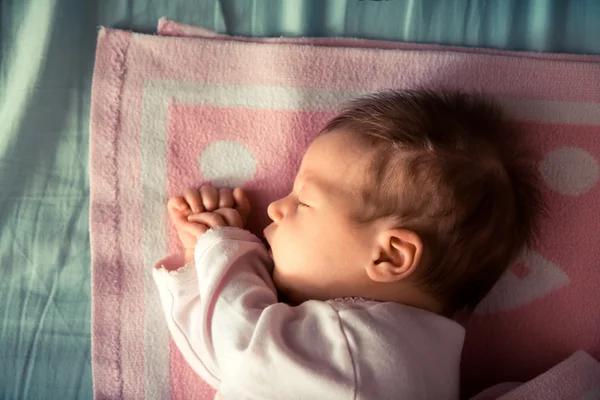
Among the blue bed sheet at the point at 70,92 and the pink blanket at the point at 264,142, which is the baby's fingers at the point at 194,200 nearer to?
the pink blanket at the point at 264,142

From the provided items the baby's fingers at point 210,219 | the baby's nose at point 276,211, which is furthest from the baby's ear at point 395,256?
the baby's fingers at point 210,219

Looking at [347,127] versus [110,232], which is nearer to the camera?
[347,127]

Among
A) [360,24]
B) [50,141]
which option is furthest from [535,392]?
[50,141]

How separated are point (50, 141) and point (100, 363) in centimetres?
39

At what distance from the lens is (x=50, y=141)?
3.24ft

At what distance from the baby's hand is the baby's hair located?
20cm

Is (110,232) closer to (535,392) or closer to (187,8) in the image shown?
(187,8)

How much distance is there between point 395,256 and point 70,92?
0.62m

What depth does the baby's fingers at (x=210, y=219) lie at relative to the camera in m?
0.92

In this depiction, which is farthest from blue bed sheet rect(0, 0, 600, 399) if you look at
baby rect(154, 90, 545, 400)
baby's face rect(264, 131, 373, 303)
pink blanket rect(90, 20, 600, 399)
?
baby's face rect(264, 131, 373, 303)

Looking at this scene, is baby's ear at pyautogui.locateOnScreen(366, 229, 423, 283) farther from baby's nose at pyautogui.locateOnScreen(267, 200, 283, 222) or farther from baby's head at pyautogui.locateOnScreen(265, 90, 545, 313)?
baby's nose at pyautogui.locateOnScreen(267, 200, 283, 222)

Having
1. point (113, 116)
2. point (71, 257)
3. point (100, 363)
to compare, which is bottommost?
point (100, 363)

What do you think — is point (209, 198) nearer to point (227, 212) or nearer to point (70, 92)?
point (227, 212)

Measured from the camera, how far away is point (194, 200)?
0.95 m
